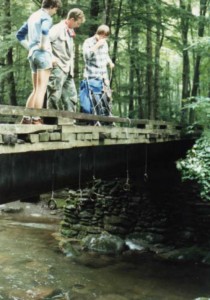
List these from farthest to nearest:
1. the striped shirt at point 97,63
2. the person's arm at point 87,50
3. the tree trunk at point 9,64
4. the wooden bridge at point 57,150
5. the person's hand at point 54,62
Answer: the tree trunk at point 9,64
the striped shirt at point 97,63
the person's arm at point 87,50
the person's hand at point 54,62
the wooden bridge at point 57,150

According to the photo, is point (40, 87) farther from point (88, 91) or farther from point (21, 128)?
point (88, 91)

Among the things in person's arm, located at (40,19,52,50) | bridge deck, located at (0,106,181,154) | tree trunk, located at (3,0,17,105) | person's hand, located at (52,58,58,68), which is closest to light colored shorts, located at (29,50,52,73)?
person's arm, located at (40,19,52,50)

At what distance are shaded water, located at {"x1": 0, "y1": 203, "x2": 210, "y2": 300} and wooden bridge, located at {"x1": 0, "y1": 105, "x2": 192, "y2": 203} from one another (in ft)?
9.03

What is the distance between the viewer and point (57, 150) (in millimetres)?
7965

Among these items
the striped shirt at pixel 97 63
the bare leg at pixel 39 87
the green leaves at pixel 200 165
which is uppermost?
the striped shirt at pixel 97 63

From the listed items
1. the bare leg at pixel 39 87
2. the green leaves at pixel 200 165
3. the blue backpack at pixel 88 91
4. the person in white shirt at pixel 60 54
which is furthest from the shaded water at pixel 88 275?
the bare leg at pixel 39 87

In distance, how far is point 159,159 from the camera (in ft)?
43.3

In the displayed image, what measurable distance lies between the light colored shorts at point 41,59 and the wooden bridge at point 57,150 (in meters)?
0.82

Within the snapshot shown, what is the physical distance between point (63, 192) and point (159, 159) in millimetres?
7597

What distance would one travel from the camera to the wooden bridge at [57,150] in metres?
6.05

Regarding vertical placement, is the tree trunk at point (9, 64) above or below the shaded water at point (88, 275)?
above

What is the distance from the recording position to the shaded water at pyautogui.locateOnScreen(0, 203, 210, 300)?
1012 cm

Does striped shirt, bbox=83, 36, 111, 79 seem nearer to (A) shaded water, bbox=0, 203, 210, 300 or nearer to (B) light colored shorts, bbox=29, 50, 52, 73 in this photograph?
(B) light colored shorts, bbox=29, 50, 52, 73

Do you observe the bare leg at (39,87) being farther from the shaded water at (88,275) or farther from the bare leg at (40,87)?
the shaded water at (88,275)
